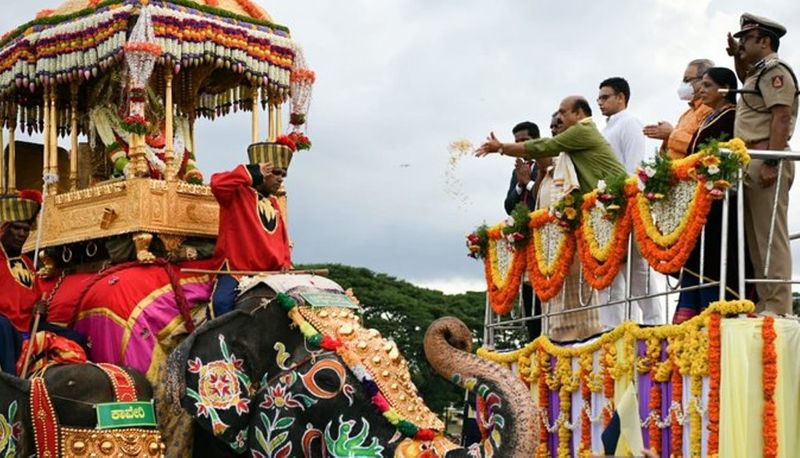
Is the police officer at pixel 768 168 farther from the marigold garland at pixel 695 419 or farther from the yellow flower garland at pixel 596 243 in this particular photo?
the yellow flower garland at pixel 596 243

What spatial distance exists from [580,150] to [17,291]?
13.7 ft

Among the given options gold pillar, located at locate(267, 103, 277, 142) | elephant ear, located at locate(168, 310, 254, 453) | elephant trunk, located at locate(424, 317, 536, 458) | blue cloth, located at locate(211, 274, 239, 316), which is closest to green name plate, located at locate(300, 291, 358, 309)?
elephant ear, located at locate(168, 310, 254, 453)

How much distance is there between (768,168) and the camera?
9.34m

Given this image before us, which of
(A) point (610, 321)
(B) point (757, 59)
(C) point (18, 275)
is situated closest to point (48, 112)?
(C) point (18, 275)

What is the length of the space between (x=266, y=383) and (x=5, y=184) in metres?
3.62

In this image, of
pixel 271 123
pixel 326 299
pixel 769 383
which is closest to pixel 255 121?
pixel 271 123

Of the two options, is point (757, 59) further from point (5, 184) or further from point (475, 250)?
point (5, 184)

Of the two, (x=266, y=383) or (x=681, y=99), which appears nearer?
(x=266, y=383)

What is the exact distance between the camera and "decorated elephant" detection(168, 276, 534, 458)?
8789 mm

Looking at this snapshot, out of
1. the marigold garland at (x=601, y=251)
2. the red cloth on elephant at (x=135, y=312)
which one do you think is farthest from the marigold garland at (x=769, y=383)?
the red cloth on elephant at (x=135, y=312)

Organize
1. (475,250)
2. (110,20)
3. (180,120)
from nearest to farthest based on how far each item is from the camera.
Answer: (110,20), (180,120), (475,250)

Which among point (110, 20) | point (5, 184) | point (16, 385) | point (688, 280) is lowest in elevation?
point (16, 385)

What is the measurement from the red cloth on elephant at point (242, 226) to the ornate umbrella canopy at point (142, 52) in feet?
3.66

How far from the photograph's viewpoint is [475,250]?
13047 millimetres
